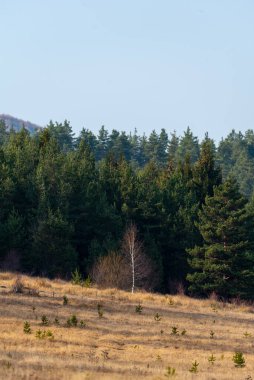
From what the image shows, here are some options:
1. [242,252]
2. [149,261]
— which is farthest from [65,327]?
[242,252]

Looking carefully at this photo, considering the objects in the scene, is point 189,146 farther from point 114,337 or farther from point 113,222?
point 114,337

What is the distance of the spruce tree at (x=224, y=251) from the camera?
6109 cm

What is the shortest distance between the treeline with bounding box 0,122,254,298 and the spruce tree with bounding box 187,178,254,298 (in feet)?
0.31

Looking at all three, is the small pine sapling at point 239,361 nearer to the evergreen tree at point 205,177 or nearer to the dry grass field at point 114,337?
the dry grass field at point 114,337

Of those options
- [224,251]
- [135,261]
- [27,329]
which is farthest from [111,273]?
[27,329]

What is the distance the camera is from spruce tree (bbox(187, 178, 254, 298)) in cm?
6109

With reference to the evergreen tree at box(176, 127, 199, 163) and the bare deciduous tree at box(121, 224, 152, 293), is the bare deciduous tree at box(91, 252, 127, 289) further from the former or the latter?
the evergreen tree at box(176, 127, 199, 163)

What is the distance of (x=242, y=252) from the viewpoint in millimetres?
62094

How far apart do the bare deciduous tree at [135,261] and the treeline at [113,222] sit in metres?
1.39

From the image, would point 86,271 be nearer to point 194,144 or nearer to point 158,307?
point 158,307

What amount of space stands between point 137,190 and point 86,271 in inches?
444

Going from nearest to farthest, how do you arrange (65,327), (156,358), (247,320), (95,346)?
(156,358)
(95,346)
(65,327)
(247,320)

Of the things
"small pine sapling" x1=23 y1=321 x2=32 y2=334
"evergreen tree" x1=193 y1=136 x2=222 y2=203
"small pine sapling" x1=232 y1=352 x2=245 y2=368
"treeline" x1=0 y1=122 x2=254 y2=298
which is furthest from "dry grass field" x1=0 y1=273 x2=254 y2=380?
"evergreen tree" x1=193 y1=136 x2=222 y2=203

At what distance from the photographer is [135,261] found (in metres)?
56.8
